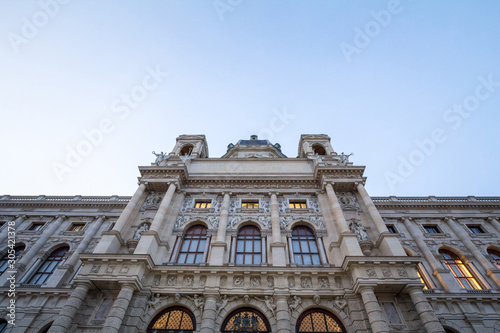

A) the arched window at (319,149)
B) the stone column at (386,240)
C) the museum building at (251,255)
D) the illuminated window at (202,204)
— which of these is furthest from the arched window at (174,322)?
the arched window at (319,149)

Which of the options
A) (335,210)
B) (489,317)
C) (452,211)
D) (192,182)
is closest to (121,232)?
(192,182)

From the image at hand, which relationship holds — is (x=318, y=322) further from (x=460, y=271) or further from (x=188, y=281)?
Result: (x=460, y=271)

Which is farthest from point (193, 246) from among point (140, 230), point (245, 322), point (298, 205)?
point (298, 205)

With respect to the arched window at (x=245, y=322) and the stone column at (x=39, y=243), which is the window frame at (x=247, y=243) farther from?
the stone column at (x=39, y=243)

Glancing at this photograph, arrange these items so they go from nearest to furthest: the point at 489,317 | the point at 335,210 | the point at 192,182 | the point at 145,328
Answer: the point at 145,328 → the point at 489,317 → the point at 335,210 → the point at 192,182

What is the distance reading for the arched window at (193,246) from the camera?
55.4 feet

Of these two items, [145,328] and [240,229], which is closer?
[145,328]

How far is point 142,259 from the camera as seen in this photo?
14.2m

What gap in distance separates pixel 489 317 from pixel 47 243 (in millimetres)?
31769

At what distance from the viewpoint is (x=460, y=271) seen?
1909cm

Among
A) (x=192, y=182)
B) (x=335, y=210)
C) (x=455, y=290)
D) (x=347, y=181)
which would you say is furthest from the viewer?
(x=192, y=182)

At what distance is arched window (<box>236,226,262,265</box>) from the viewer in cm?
1667

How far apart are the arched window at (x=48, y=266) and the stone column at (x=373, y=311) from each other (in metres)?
21.8

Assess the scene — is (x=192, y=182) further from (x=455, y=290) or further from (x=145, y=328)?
(x=455, y=290)
